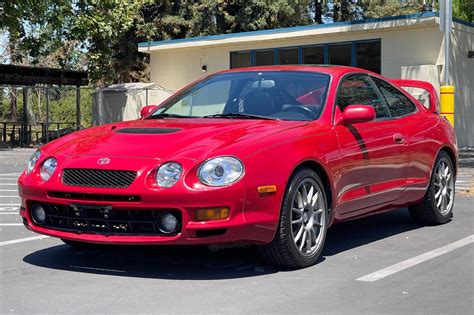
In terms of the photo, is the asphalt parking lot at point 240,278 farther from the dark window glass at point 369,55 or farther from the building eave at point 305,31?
the dark window glass at point 369,55

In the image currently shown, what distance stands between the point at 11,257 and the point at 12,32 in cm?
1938

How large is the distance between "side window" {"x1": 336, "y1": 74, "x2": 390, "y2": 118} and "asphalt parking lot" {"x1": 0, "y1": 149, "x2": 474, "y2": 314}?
1227 mm

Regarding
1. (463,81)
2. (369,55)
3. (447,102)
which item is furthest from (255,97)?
(369,55)

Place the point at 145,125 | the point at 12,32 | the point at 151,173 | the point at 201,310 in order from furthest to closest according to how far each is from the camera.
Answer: the point at 12,32, the point at 145,125, the point at 151,173, the point at 201,310

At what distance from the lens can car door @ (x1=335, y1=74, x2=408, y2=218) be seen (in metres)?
6.20

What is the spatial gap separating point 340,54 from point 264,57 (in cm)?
326

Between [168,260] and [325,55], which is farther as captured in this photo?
[325,55]

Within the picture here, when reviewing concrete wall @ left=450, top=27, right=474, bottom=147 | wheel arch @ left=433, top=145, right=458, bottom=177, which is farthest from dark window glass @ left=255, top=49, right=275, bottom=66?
wheel arch @ left=433, top=145, right=458, bottom=177

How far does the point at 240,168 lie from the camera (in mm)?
5215

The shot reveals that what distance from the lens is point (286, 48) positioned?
83.8 feet

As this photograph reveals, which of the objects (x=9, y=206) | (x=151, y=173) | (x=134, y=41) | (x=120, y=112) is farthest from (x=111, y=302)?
(x=134, y=41)

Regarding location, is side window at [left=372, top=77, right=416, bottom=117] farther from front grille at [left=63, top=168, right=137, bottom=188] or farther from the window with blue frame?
the window with blue frame

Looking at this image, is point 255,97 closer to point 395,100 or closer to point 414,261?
point 395,100

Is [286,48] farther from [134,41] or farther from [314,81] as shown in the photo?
[314,81]
